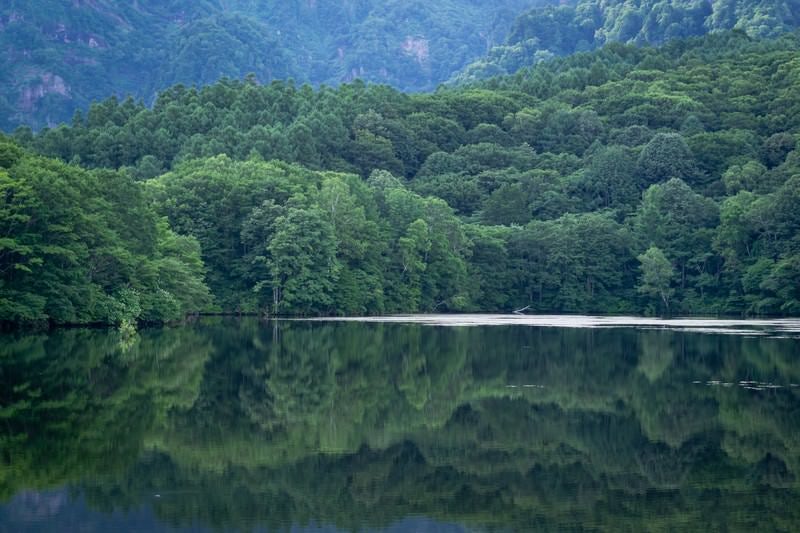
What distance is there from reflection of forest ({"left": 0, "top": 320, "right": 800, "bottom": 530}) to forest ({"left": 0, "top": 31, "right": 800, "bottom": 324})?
18.0 meters

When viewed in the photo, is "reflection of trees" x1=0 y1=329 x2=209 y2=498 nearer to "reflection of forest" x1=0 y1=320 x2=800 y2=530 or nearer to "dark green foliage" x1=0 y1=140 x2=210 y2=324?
"reflection of forest" x1=0 y1=320 x2=800 y2=530

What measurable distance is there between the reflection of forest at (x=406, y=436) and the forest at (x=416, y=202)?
18.0m

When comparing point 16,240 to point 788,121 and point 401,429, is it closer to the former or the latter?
point 401,429

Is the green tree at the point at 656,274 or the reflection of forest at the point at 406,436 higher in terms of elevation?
the green tree at the point at 656,274

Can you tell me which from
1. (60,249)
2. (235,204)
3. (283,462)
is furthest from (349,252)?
(283,462)

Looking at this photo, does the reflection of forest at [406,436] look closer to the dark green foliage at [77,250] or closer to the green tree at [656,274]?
the dark green foliage at [77,250]

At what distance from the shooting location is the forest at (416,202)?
194ft

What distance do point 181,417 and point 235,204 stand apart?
203 ft

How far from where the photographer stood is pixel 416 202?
9894 centimetres

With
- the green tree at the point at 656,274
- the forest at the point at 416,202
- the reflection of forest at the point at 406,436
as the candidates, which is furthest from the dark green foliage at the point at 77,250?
the green tree at the point at 656,274

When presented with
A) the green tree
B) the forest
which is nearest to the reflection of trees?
the forest

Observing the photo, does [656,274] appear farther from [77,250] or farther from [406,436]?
[406,436]

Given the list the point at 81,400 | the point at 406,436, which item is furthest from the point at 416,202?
the point at 406,436

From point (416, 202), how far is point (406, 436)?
75997 millimetres
